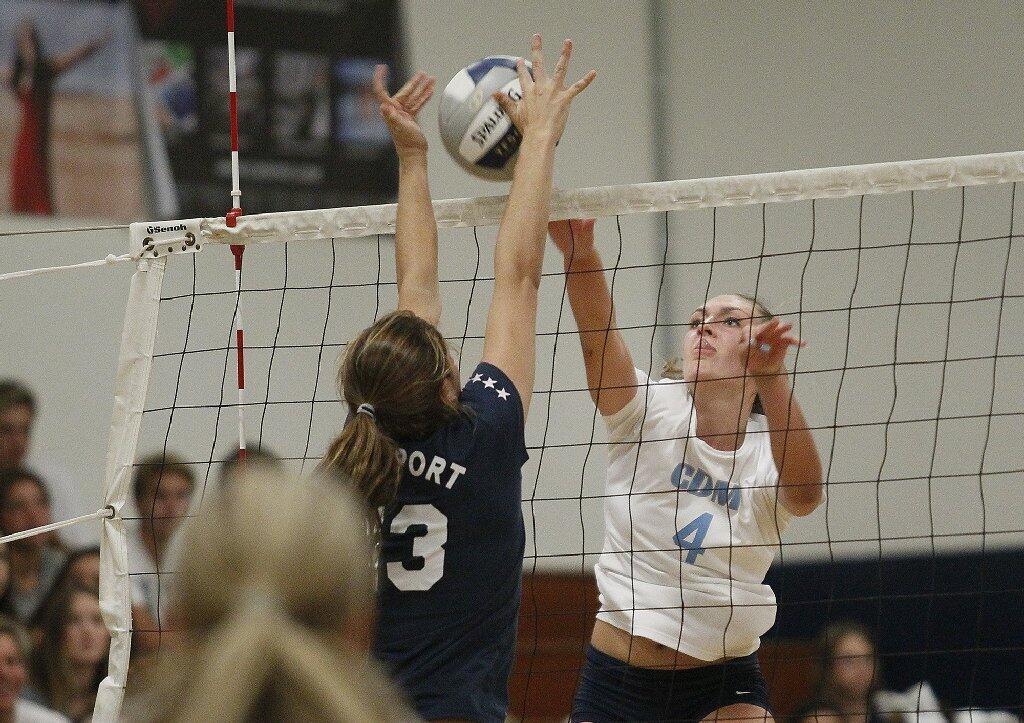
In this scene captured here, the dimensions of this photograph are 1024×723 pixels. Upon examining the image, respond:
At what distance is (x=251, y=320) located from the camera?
7.69 meters

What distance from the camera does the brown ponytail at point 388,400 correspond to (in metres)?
2.78

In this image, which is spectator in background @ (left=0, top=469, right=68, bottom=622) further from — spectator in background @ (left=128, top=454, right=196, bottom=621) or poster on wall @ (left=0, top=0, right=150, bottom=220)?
poster on wall @ (left=0, top=0, right=150, bottom=220)

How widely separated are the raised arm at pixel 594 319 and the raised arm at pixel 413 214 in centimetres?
47

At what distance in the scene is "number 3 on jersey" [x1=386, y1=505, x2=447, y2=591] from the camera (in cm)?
281

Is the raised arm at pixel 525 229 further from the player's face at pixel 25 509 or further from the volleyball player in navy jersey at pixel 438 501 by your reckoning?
the player's face at pixel 25 509

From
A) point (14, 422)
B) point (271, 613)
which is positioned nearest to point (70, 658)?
point (14, 422)

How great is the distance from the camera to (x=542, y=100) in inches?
137

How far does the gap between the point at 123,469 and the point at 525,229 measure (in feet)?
4.64

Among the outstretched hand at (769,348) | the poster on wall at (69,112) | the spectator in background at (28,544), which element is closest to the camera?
the outstretched hand at (769,348)

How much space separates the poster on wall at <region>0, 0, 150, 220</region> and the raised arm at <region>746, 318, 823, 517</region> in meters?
4.86

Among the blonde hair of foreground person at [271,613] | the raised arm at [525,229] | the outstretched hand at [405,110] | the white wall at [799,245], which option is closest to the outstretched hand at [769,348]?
the raised arm at [525,229]

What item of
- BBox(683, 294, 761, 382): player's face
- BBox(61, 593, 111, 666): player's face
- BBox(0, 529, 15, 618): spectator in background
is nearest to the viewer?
BBox(683, 294, 761, 382): player's face

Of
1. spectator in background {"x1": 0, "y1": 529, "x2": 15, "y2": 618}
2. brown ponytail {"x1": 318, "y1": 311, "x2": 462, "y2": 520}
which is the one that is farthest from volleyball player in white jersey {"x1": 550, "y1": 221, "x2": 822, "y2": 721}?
spectator in background {"x1": 0, "y1": 529, "x2": 15, "y2": 618}

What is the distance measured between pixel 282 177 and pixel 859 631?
426cm
